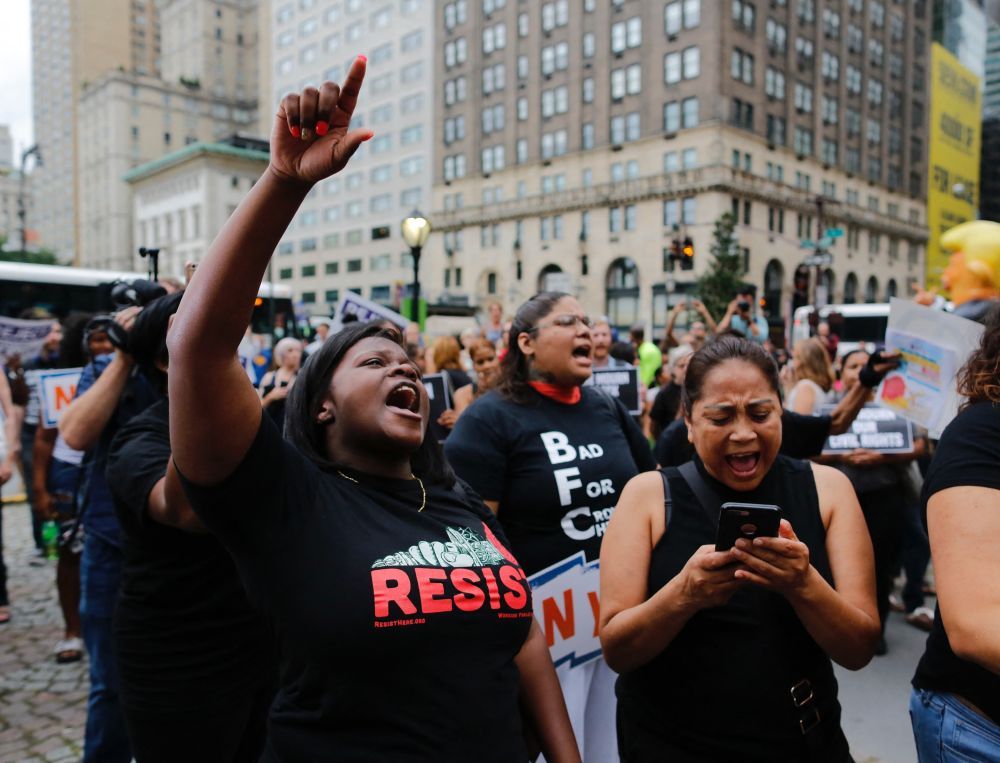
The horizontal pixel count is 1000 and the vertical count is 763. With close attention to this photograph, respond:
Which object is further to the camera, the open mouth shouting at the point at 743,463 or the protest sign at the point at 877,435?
the protest sign at the point at 877,435

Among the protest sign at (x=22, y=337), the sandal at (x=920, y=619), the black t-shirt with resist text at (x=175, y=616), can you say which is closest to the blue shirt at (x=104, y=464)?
the black t-shirt with resist text at (x=175, y=616)

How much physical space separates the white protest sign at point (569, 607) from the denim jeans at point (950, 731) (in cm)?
151

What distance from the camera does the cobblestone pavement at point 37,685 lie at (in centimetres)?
417

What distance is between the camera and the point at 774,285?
184 feet

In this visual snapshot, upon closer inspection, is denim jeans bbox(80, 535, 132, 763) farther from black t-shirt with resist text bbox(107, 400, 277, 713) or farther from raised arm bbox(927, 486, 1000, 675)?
raised arm bbox(927, 486, 1000, 675)

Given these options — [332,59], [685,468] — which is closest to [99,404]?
[685,468]

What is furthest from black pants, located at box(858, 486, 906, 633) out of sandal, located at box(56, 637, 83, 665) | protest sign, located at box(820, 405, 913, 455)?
sandal, located at box(56, 637, 83, 665)

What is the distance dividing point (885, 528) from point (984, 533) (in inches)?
161

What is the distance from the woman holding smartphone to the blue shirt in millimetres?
2302

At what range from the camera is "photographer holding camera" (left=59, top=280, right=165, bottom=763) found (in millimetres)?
3098

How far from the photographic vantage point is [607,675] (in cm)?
358

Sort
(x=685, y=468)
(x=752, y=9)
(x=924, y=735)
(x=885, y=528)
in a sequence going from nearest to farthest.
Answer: (x=924, y=735) < (x=685, y=468) < (x=885, y=528) < (x=752, y=9)

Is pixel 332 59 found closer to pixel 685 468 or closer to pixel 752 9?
pixel 752 9

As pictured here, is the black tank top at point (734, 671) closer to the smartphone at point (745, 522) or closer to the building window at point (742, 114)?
the smartphone at point (745, 522)
